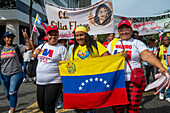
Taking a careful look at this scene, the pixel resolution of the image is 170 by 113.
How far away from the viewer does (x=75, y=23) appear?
5652 millimetres

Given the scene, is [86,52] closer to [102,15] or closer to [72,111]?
[72,111]

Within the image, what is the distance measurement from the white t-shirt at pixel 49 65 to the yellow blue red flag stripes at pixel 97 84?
432 millimetres

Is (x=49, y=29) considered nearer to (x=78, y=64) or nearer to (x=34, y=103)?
(x=78, y=64)

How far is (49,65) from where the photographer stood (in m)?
3.05

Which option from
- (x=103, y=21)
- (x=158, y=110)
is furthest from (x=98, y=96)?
(x=103, y=21)

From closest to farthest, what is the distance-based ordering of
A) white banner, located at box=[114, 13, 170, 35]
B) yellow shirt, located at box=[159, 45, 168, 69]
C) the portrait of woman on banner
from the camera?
the portrait of woman on banner
yellow shirt, located at box=[159, 45, 168, 69]
white banner, located at box=[114, 13, 170, 35]

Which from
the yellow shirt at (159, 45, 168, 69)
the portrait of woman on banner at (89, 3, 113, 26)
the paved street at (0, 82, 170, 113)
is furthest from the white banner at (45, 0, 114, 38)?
the paved street at (0, 82, 170, 113)

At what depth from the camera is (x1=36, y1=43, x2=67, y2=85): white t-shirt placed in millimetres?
3031

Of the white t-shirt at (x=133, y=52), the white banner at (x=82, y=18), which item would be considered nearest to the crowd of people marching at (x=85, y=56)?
the white t-shirt at (x=133, y=52)

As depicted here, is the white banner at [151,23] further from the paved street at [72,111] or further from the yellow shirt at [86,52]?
the yellow shirt at [86,52]

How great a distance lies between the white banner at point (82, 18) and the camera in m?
5.36

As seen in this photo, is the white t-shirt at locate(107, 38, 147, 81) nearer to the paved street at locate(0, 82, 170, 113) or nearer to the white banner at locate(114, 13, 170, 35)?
Answer: the paved street at locate(0, 82, 170, 113)

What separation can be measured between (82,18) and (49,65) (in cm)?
297

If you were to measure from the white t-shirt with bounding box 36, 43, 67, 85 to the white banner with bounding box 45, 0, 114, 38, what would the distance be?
98.2 inches
